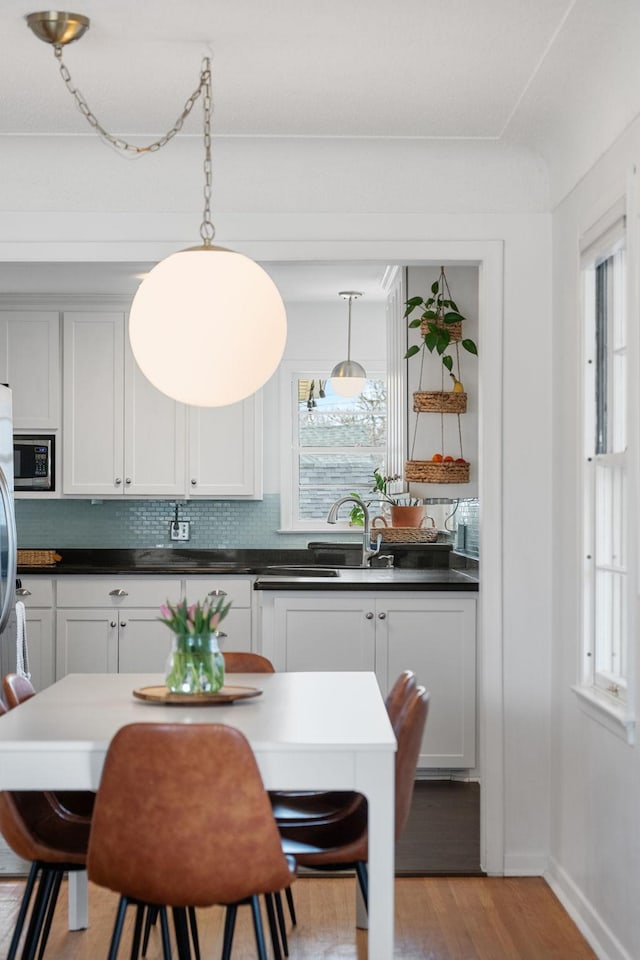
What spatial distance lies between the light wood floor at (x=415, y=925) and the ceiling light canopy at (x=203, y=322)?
1611mm

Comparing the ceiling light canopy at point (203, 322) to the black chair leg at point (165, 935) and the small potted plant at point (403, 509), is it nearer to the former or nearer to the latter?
the black chair leg at point (165, 935)

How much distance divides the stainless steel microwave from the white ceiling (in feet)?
10.3

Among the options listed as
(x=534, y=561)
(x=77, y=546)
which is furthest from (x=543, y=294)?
(x=77, y=546)

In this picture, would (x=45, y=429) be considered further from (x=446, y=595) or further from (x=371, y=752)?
(x=371, y=752)

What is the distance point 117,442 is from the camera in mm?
6797

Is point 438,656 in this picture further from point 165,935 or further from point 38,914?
point 38,914

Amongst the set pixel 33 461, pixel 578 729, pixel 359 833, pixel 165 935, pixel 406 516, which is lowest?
pixel 165 935

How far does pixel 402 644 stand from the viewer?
16.4 feet

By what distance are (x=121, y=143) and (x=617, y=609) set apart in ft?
7.20

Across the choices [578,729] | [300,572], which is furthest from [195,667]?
[300,572]

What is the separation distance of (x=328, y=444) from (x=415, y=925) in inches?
168

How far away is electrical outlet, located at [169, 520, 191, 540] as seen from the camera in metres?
7.13

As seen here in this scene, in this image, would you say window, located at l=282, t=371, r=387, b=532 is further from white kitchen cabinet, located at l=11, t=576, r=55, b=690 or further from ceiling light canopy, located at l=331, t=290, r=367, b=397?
white kitchen cabinet, located at l=11, t=576, r=55, b=690

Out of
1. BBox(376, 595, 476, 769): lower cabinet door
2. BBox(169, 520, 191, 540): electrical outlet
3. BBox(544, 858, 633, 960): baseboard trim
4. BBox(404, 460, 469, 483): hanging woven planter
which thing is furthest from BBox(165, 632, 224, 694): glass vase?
BBox(169, 520, 191, 540): electrical outlet
